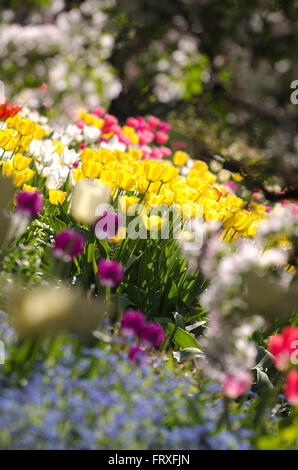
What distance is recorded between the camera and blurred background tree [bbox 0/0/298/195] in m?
3.89

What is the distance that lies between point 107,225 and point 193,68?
5515 millimetres

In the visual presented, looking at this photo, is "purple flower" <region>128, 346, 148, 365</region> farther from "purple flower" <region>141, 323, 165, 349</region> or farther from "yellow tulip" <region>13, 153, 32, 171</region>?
"yellow tulip" <region>13, 153, 32, 171</region>

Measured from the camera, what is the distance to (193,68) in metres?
7.43

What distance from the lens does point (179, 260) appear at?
A: 3.11m

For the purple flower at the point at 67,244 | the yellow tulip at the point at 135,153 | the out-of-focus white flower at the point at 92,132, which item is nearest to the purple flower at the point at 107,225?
the purple flower at the point at 67,244

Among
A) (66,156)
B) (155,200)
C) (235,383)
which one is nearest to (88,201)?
(155,200)

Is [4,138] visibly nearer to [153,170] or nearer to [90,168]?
[90,168]

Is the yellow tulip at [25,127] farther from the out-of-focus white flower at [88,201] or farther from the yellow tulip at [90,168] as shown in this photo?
the out-of-focus white flower at [88,201]

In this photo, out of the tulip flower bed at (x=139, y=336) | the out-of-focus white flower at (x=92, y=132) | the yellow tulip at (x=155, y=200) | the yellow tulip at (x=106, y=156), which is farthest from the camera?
the out-of-focus white flower at (x=92, y=132)

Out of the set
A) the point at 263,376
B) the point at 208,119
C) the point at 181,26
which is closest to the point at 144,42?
the point at 208,119

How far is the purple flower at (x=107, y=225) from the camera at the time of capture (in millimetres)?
2328

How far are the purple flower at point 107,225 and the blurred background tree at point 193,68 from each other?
70 centimetres
